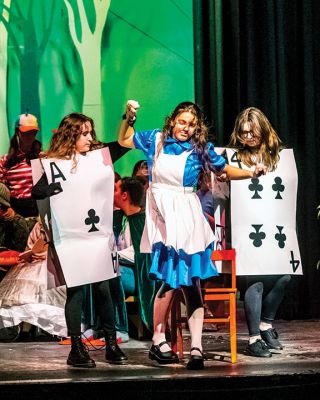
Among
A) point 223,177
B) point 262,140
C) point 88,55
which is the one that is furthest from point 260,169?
point 88,55

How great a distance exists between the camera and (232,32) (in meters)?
7.98

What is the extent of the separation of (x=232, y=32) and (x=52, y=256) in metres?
2.92

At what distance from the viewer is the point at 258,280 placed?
6.11 metres

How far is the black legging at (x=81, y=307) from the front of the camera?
18.6 feet

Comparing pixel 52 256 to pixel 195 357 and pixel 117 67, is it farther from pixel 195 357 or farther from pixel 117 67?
pixel 117 67

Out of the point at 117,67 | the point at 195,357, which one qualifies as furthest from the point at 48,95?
the point at 195,357

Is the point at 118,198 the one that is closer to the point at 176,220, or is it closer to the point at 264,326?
the point at 264,326

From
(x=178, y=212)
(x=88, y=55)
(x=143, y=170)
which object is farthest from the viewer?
(x=88, y=55)

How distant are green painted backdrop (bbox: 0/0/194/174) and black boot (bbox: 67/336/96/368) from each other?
2.76 metres

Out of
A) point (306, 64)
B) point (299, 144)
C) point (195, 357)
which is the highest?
point (306, 64)

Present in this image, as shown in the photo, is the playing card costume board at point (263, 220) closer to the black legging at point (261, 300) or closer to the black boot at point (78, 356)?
the black legging at point (261, 300)

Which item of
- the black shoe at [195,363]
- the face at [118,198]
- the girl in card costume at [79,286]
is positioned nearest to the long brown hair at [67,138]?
the girl in card costume at [79,286]

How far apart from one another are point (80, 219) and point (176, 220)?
1.81 ft

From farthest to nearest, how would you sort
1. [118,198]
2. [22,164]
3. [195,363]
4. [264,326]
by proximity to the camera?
[22,164]
[118,198]
[264,326]
[195,363]
